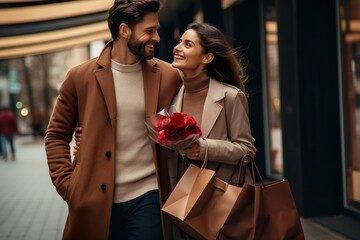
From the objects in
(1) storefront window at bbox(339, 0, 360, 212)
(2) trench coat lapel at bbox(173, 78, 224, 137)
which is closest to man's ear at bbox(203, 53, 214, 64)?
(2) trench coat lapel at bbox(173, 78, 224, 137)

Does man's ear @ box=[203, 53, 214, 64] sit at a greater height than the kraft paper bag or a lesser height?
greater

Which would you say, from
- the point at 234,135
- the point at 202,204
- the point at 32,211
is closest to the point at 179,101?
the point at 234,135

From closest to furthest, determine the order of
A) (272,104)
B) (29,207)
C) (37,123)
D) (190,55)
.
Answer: (190,55)
(29,207)
(272,104)
(37,123)

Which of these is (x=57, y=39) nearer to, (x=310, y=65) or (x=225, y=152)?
(x=310, y=65)

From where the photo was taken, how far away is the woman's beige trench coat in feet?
9.34

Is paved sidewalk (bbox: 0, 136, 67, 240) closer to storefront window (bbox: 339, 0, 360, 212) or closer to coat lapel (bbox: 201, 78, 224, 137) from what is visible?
storefront window (bbox: 339, 0, 360, 212)

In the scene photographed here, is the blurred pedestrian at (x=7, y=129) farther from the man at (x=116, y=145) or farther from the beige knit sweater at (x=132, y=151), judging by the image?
the beige knit sweater at (x=132, y=151)

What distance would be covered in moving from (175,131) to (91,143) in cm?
51

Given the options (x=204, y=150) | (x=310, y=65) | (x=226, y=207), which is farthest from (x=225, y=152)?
(x=310, y=65)

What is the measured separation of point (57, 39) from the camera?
51.4 ft

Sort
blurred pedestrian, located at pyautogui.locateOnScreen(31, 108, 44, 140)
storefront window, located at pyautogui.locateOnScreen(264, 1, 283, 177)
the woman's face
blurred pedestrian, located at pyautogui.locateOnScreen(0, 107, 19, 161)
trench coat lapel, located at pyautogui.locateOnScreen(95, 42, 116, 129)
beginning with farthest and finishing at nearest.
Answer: blurred pedestrian, located at pyautogui.locateOnScreen(31, 108, 44, 140)
blurred pedestrian, located at pyautogui.locateOnScreen(0, 107, 19, 161)
storefront window, located at pyautogui.locateOnScreen(264, 1, 283, 177)
the woman's face
trench coat lapel, located at pyautogui.locateOnScreen(95, 42, 116, 129)

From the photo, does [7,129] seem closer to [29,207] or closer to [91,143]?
[29,207]

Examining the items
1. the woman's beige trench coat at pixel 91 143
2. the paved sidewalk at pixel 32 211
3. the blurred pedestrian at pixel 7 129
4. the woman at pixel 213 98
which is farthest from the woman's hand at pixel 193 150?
the blurred pedestrian at pixel 7 129

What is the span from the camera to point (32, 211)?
793cm
